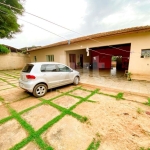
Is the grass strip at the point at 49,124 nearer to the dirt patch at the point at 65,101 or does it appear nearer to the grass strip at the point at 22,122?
the grass strip at the point at 22,122

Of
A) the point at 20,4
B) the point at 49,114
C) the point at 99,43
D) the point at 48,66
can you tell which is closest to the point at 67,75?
the point at 48,66

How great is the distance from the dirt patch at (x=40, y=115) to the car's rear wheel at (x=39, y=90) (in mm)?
903

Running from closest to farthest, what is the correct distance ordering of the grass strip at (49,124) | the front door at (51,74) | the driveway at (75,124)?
1. the driveway at (75,124)
2. the grass strip at (49,124)
3. the front door at (51,74)

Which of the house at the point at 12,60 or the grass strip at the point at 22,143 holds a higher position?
the house at the point at 12,60

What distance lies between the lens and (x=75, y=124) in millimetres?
2412

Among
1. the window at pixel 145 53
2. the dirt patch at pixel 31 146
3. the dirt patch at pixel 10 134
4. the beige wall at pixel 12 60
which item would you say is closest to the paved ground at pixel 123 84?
the window at pixel 145 53

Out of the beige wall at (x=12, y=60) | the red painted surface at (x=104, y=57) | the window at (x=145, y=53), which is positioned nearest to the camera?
the window at (x=145, y=53)

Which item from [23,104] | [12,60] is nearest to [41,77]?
[23,104]

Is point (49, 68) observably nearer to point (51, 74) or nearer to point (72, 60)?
point (51, 74)

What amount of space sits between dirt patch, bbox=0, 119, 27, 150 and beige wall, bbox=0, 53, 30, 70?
15.1 m

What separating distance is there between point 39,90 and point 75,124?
2466 mm

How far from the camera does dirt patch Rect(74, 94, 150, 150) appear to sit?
1.85 meters

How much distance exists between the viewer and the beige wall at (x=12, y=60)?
552 inches

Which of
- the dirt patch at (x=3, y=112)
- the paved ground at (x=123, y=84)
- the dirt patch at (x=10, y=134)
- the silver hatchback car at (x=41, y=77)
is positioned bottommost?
the dirt patch at (x=10, y=134)
